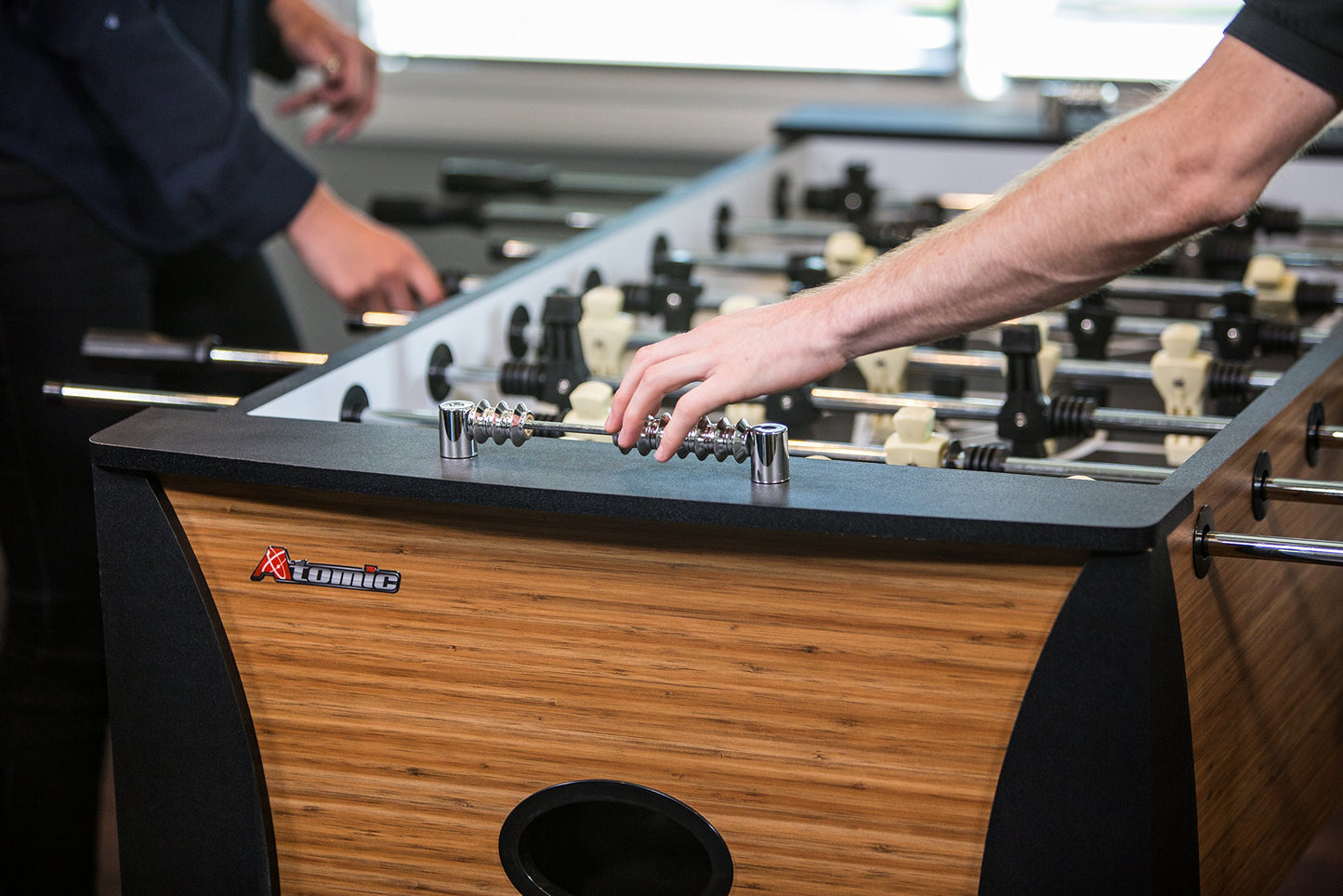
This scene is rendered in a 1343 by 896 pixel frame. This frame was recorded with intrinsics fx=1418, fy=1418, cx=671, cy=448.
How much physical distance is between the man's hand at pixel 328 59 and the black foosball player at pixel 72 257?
1.38 ft

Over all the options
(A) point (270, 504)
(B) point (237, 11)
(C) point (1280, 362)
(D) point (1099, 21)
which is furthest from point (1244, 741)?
(D) point (1099, 21)

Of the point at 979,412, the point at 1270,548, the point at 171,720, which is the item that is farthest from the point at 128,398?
the point at 1270,548

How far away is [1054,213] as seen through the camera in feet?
2.72

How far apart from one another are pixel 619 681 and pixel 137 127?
966mm

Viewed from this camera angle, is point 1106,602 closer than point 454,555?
Yes

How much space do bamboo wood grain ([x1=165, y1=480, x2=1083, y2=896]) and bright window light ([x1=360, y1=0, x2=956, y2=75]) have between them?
2.54m

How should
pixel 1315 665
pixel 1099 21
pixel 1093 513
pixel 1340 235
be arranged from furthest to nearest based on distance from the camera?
pixel 1099 21 → pixel 1340 235 → pixel 1315 665 → pixel 1093 513

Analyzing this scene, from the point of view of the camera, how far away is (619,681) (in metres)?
0.88

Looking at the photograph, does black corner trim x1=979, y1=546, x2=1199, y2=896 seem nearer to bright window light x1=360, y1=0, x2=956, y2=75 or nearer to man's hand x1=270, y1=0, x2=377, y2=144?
man's hand x1=270, y1=0, x2=377, y2=144

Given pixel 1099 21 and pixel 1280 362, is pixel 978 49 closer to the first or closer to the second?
pixel 1099 21

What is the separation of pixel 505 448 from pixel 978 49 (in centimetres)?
248

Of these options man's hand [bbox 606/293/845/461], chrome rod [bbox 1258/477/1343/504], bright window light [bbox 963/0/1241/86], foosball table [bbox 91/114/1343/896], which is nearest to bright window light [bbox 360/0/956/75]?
bright window light [bbox 963/0/1241/86]

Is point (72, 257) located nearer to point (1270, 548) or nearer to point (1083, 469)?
point (1083, 469)

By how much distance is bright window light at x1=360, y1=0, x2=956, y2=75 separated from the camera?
3156mm
